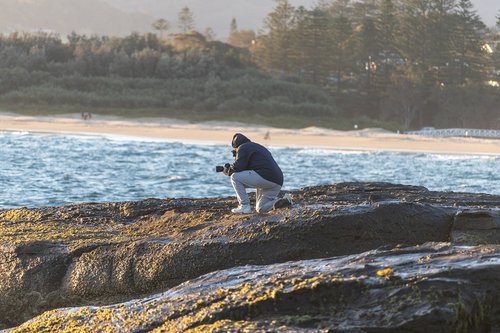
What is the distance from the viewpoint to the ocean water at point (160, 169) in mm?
26078

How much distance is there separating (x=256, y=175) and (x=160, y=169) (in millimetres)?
23246

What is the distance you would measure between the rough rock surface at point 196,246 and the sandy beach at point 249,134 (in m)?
34.5

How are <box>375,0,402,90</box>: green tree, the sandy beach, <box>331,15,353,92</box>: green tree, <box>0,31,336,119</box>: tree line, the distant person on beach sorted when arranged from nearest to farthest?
the sandy beach < the distant person on beach < <box>0,31,336,119</box>: tree line < <box>331,15,353,92</box>: green tree < <box>375,0,402,90</box>: green tree

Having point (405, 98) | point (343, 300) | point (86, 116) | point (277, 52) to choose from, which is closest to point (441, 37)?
point (405, 98)

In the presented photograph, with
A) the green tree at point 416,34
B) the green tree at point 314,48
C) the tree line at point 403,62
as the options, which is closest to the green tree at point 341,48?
the tree line at point 403,62

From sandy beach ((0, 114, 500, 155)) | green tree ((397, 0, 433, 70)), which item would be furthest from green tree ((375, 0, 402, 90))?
sandy beach ((0, 114, 500, 155))

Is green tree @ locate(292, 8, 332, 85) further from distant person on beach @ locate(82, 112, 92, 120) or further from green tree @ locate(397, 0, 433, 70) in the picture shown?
distant person on beach @ locate(82, 112, 92, 120)

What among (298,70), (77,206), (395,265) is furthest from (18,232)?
(298,70)

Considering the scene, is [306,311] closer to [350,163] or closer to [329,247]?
[329,247]

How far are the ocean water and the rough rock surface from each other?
10.9m

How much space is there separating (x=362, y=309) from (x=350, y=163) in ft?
103

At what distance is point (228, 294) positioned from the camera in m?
6.92

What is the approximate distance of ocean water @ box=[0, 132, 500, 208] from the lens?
2608cm

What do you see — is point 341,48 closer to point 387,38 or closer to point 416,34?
point 387,38
